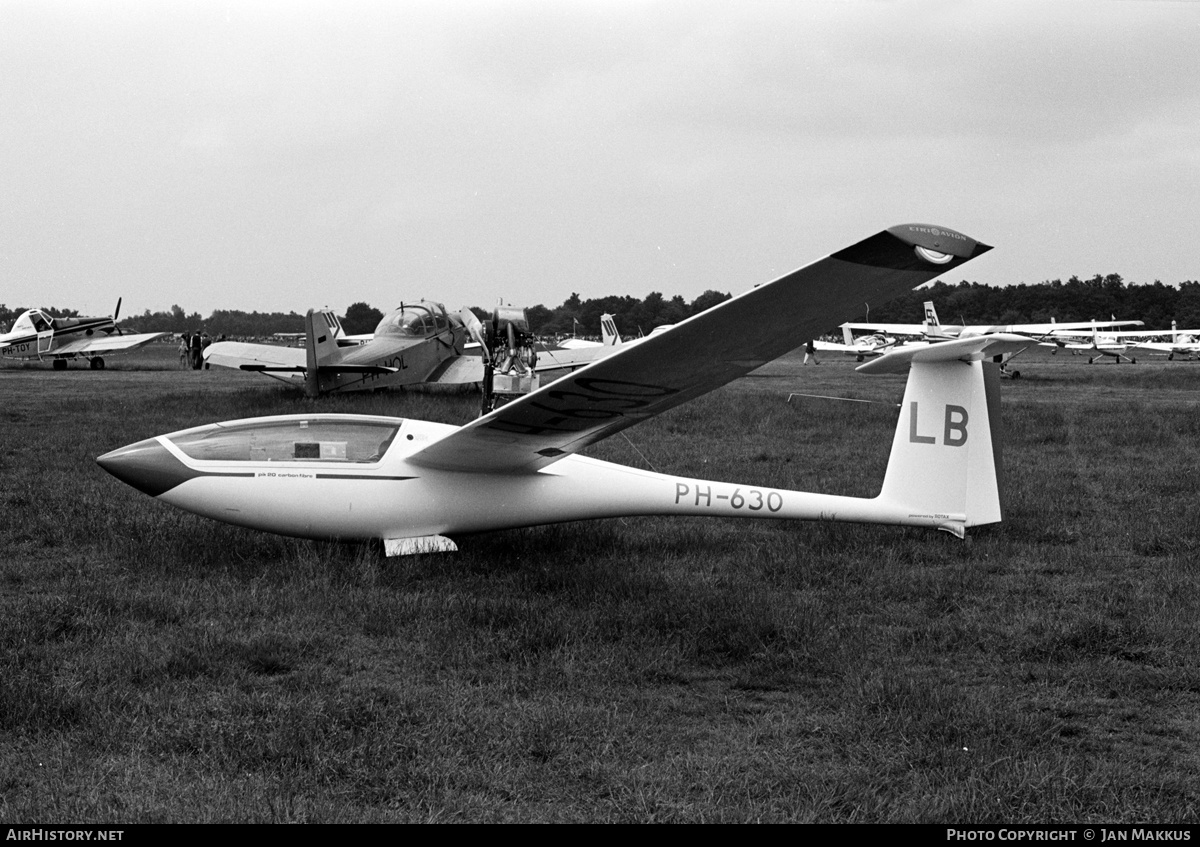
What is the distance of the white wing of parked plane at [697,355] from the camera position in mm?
4277

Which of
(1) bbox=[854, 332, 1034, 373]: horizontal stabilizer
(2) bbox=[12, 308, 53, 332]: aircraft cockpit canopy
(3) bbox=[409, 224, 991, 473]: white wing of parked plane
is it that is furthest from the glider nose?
(2) bbox=[12, 308, 53, 332]: aircraft cockpit canopy

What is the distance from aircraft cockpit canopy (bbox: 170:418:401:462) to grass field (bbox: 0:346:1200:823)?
0.71 m

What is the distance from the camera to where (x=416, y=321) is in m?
23.3

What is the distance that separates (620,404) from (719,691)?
1900 mm

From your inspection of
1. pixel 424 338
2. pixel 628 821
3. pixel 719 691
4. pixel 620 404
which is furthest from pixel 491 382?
pixel 628 821

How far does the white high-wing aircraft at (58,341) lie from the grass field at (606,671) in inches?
1259

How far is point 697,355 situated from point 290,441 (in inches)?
131

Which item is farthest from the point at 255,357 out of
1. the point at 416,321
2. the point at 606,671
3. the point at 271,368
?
the point at 606,671

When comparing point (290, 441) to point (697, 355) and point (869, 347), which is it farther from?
point (869, 347)

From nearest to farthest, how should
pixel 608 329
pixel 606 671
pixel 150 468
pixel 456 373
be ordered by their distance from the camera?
1. pixel 606 671
2. pixel 150 468
3. pixel 456 373
4. pixel 608 329

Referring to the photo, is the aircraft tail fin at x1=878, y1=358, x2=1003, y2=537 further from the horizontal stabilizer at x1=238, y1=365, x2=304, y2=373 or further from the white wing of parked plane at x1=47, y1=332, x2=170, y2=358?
the white wing of parked plane at x1=47, y1=332, x2=170, y2=358

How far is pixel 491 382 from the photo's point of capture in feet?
52.2

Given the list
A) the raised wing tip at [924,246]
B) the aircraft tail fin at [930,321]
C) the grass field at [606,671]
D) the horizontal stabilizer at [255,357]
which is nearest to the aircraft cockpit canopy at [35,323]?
the horizontal stabilizer at [255,357]
